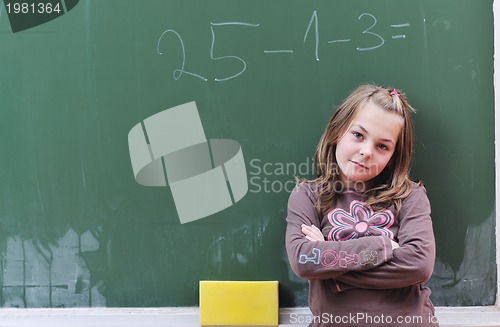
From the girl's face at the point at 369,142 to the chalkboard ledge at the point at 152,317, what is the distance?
0.59m

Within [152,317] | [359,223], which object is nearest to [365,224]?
[359,223]

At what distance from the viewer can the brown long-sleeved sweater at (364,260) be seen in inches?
62.9

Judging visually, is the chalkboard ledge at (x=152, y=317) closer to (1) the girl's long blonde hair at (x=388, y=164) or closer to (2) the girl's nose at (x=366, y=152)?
(1) the girl's long blonde hair at (x=388, y=164)

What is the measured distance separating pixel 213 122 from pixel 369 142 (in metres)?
0.57

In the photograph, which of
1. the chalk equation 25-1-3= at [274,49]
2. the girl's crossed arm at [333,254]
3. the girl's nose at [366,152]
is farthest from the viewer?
the chalk equation 25-1-3= at [274,49]

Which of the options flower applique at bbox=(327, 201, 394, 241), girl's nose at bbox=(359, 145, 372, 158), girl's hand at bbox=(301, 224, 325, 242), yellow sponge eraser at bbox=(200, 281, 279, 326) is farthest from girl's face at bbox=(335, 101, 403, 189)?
yellow sponge eraser at bbox=(200, 281, 279, 326)

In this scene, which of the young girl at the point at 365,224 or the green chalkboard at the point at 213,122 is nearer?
the young girl at the point at 365,224

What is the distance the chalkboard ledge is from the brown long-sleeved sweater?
0.72 ft

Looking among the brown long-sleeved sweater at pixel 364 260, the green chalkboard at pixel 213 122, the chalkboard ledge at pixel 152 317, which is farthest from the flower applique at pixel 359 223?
the chalkboard ledge at pixel 152 317

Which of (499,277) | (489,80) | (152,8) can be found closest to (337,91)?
(489,80)

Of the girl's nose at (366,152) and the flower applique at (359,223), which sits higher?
the girl's nose at (366,152)

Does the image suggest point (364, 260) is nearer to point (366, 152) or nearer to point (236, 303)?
point (366, 152)

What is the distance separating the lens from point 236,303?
196cm

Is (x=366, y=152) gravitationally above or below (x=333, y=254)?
above
